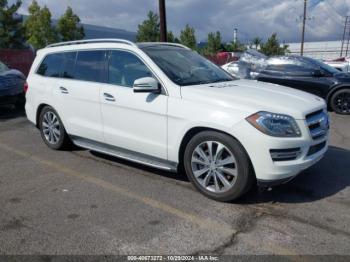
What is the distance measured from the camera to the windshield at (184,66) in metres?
4.92

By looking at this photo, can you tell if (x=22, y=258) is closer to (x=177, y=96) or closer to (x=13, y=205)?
(x=13, y=205)

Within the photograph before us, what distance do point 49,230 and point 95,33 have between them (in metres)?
66.8

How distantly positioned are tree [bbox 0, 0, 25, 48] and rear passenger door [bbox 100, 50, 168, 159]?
38407mm

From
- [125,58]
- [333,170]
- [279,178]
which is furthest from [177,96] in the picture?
[333,170]

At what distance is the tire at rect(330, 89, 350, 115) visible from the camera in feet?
33.9

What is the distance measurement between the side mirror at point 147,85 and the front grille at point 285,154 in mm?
1542

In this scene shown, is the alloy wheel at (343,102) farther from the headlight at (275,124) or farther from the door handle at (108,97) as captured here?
the door handle at (108,97)

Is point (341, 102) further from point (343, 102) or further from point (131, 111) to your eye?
point (131, 111)

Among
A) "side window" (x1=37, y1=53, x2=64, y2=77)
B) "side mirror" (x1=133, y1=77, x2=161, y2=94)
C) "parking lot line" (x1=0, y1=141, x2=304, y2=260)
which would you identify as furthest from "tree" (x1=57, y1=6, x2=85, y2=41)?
"side mirror" (x1=133, y1=77, x2=161, y2=94)

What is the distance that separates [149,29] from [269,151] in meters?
40.6

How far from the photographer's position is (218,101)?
4328 mm

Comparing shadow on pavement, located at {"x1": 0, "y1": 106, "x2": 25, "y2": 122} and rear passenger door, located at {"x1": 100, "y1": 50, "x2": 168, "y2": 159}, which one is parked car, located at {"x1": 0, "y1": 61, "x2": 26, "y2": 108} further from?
rear passenger door, located at {"x1": 100, "y1": 50, "x2": 168, "y2": 159}

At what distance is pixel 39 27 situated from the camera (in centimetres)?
4047

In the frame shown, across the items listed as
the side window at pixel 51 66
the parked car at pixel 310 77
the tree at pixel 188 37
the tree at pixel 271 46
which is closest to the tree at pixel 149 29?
the tree at pixel 188 37
